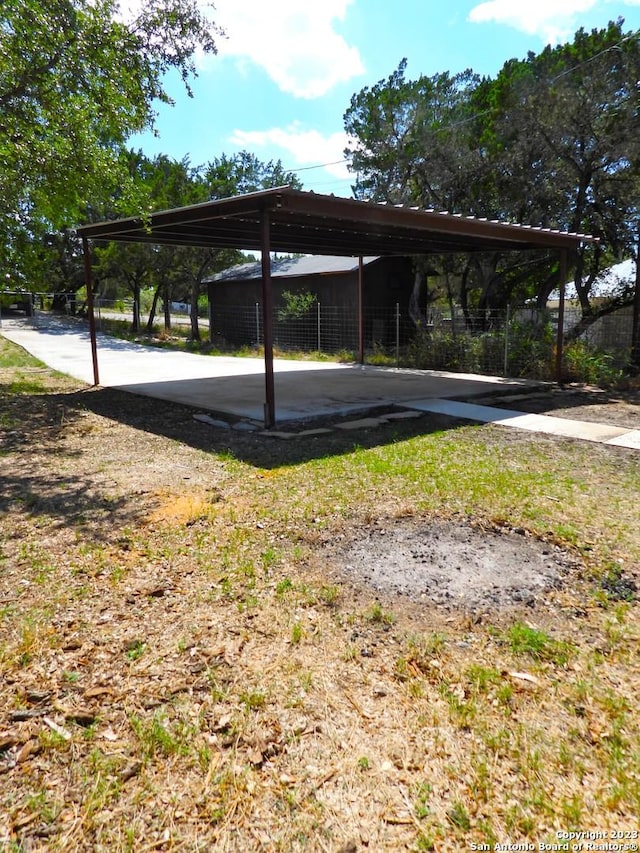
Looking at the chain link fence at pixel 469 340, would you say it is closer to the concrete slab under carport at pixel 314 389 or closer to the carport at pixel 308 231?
the concrete slab under carport at pixel 314 389

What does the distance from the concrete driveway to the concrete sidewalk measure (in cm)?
1

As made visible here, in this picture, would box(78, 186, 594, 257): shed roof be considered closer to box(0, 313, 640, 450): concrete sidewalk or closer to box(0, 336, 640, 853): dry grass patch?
box(0, 313, 640, 450): concrete sidewalk

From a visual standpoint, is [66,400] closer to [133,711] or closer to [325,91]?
[133,711]

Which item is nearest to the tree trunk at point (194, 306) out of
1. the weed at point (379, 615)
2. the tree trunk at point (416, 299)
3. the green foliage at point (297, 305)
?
the green foliage at point (297, 305)

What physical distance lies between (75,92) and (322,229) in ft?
12.9

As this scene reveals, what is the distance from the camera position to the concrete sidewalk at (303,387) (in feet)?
23.8

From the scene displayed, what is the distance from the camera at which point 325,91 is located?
1830cm

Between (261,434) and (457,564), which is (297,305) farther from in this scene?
(457,564)

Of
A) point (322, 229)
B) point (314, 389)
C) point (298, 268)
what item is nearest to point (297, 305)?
point (298, 268)

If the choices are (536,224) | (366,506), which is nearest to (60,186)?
(366,506)

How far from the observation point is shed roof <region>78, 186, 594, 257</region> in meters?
6.32

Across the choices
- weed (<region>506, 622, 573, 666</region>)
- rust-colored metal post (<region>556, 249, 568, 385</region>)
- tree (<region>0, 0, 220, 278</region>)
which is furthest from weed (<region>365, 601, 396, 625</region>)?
rust-colored metal post (<region>556, 249, 568, 385</region>)

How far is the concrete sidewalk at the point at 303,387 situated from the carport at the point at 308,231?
878 mm

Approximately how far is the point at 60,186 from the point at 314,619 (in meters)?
7.71
